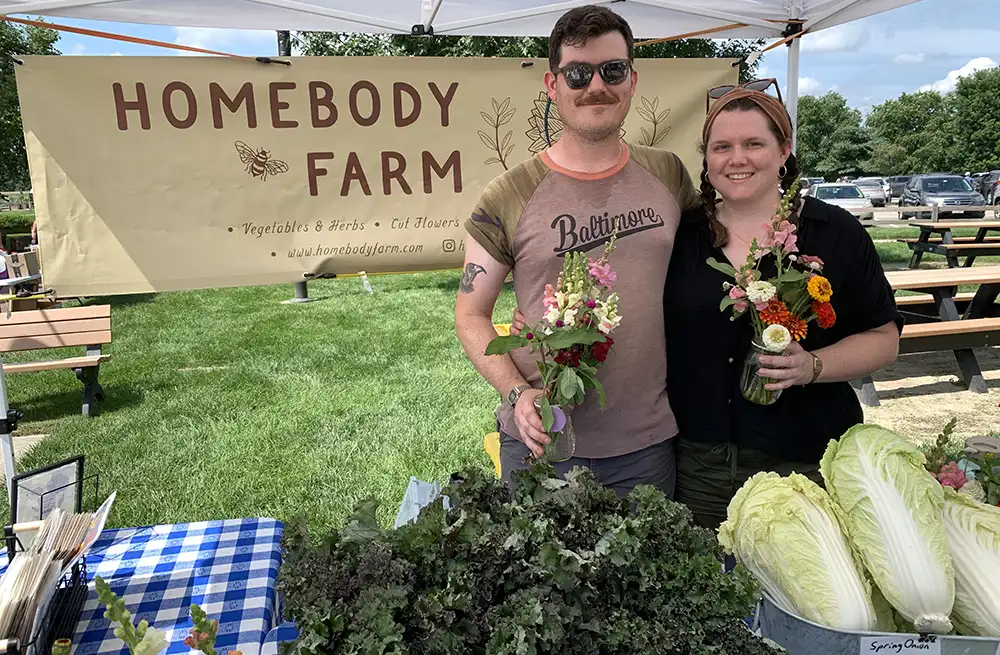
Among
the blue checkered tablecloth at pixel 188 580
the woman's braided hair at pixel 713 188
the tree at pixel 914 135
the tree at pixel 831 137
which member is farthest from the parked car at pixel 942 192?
the tree at pixel 831 137

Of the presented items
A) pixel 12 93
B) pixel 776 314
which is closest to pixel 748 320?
pixel 776 314

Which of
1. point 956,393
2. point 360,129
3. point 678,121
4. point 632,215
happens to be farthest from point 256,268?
point 956,393

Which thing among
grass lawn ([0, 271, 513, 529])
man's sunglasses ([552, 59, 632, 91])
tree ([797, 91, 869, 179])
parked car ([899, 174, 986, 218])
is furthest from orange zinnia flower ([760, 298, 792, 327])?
tree ([797, 91, 869, 179])

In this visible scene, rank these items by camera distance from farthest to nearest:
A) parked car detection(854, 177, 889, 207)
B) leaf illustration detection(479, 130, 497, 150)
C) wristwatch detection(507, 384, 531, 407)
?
1. parked car detection(854, 177, 889, 207)
2. leaf illustration detection(479, 130, 497, 150)
3. wristwatch detection(507, 384, 531, 407)

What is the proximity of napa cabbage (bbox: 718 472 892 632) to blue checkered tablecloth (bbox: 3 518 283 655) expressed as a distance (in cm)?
113

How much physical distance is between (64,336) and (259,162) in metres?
4.22

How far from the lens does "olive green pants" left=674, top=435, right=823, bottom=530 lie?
185 centimetres

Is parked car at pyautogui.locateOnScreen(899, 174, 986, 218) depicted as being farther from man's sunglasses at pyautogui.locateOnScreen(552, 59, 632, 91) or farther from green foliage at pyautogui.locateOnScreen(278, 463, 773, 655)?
green foliage at pyautogui.locateOnScreen(278, 463, 773, 655)

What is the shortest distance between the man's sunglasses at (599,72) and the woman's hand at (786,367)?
828 millimetres

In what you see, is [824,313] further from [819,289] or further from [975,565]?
[975,565]

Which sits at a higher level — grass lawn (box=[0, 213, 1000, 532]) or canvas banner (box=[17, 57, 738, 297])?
canvas banner (box=[17, 57, 738, 297])

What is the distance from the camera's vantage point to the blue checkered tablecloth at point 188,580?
1547 millimetres

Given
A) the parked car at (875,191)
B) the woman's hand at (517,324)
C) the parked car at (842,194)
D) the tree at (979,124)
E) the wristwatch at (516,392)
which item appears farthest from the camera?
the tree at (979,124)

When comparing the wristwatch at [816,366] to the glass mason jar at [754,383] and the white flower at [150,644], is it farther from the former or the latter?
the white flower at [150,644]
